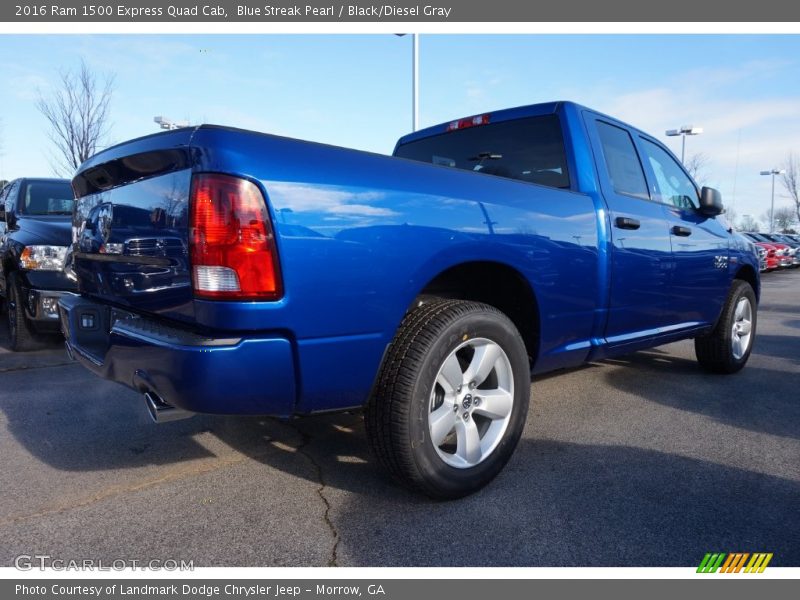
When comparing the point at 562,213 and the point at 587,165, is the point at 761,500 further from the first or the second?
the point at 587,165

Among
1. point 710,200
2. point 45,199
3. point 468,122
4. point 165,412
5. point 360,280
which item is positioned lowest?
point 165,412

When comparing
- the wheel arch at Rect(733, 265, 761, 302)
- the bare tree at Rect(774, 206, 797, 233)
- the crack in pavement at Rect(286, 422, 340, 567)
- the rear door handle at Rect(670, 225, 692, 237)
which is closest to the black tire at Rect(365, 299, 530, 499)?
the crack in pavement at Rect(286, 422, 340, 567)

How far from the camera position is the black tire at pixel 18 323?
540 centimetres

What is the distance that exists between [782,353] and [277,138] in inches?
230

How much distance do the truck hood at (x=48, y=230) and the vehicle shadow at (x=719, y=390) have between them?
492cm

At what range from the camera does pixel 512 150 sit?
3.63 metres

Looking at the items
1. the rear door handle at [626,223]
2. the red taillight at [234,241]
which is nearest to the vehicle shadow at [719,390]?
the rear door handle at [626,223]

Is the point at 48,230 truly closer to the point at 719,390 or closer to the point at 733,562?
the point at 733,562

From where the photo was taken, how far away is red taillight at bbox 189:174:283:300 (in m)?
1.87

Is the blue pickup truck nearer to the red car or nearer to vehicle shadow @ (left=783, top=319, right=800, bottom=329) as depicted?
vehicle shadow @ (left=783, top=319, right=800, bottom=329)

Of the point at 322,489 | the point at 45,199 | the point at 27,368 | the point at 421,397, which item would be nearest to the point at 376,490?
the point at 322,489

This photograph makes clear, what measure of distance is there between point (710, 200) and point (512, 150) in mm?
1688

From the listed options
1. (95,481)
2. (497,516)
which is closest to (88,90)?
(95,481)

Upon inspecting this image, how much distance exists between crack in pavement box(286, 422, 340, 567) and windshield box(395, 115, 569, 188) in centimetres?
204
